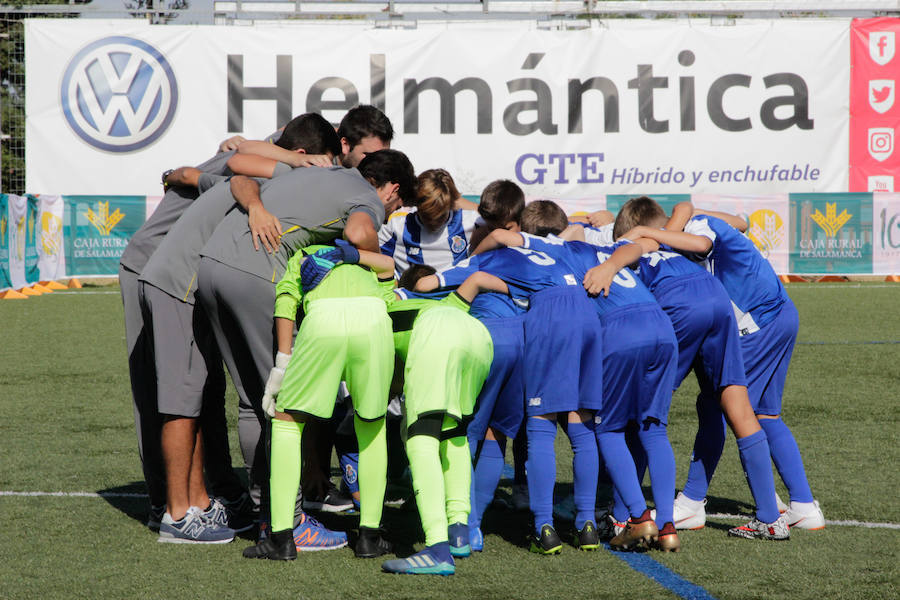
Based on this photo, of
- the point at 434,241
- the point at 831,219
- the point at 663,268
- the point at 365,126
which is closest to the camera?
→ the point at 663,268

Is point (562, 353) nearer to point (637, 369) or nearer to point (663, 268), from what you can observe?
point (637, 369)

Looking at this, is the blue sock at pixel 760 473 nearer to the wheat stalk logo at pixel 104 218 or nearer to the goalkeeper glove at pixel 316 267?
the goalkeeper glove at pixel 316 267

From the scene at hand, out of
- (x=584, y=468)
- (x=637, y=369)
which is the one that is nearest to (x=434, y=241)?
(x=637, y=369)

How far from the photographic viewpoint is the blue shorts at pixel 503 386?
4328 mm

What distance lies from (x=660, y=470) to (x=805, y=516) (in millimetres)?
849

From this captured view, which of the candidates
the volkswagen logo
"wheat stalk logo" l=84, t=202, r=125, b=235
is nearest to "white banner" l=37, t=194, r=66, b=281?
"wheat stalk logo" l=84, t=202, r=125, b=235

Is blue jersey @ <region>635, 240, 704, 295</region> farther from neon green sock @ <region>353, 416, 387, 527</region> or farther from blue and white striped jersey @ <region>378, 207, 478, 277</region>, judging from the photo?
neon green sock @ <region>353, 416, 387, 527</region>

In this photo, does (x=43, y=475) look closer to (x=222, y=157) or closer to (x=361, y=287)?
(x=222, y=157)

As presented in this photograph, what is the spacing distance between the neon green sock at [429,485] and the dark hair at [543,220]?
1189 millimetres

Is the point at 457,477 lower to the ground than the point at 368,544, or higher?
higher

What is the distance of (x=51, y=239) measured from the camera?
20.7 m

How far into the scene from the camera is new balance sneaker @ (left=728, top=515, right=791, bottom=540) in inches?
177

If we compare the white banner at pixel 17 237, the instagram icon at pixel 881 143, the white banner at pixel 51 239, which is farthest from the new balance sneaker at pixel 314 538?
the instagram icon at pixel 881 143

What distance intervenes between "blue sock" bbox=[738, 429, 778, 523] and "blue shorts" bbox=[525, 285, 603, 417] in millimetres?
744
